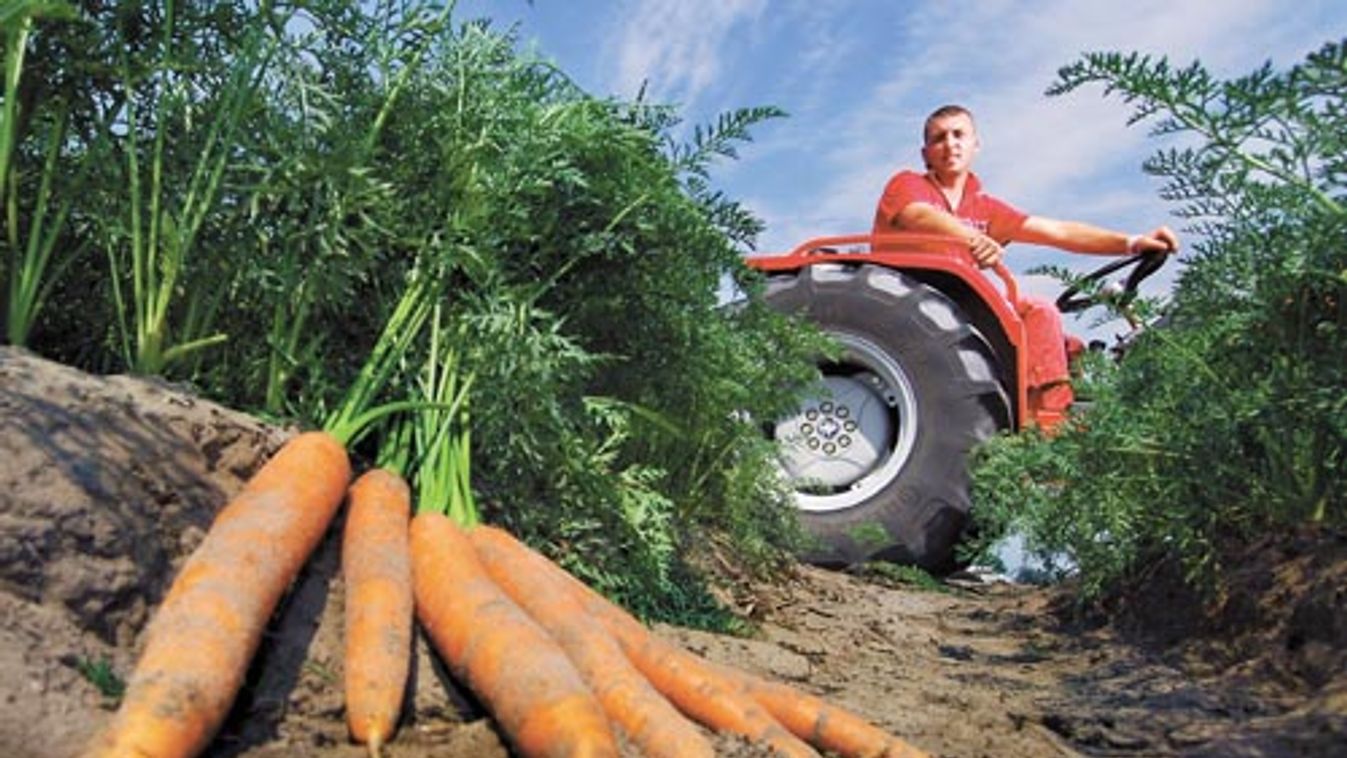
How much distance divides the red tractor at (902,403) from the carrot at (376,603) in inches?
127

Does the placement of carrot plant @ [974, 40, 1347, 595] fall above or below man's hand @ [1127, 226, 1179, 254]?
below

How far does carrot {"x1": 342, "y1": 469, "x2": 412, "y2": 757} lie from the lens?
6.79ft

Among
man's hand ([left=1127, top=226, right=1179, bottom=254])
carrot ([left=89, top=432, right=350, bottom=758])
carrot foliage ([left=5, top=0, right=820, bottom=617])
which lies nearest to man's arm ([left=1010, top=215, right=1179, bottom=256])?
man's hand ([left=1127, top=226, right=1179, bottom=254])

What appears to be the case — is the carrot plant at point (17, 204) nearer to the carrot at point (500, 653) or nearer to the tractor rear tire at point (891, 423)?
the carrot at point (500, 653)

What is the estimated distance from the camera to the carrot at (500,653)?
204 cm

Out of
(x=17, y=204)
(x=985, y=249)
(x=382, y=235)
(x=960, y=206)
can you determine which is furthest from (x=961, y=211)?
(x=17, y=204)

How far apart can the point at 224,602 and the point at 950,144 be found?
558cm

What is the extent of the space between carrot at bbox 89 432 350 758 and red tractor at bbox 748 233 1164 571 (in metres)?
3.40

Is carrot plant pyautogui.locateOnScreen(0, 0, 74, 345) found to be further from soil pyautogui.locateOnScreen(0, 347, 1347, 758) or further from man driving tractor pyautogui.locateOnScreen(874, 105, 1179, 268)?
man driving tractor pyautogui.locateOnScreen(874, 105, 1179, 268)

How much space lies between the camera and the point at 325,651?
90.9 inches

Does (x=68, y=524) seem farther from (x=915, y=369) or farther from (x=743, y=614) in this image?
(x=915, y=369)

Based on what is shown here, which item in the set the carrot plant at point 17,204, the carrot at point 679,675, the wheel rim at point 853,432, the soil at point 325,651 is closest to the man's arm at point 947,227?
the wheel rim at point 853,432

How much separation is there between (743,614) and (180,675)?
2.33m

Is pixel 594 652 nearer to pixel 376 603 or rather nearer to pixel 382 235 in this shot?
pixel 376 603
